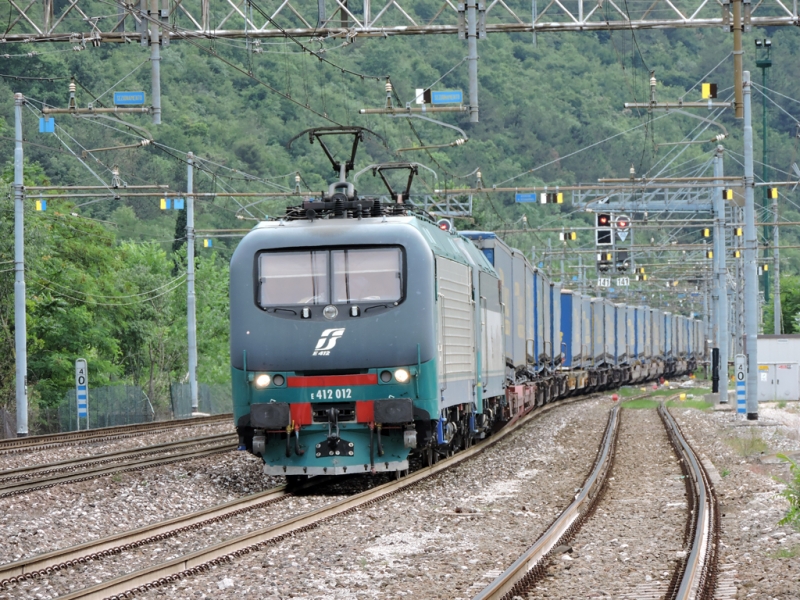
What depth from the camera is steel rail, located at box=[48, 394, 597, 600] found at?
860 cm

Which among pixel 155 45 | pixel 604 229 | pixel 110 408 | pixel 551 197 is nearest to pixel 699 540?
pixel 155 45

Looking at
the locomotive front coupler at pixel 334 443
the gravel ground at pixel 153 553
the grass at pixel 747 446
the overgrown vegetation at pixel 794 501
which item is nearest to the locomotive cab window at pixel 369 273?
the locomotive front coupler at pixel 334 443

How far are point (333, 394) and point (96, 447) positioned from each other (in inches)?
461

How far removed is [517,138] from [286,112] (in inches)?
1154

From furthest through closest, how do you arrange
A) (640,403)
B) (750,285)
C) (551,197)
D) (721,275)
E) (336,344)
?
(640,403), (721,275), (551,197), (750,285), (336,344)

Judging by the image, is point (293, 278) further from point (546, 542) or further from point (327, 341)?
point (546, 542)

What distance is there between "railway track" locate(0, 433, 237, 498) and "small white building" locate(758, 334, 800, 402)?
833 inches

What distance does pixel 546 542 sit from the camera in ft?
34.9

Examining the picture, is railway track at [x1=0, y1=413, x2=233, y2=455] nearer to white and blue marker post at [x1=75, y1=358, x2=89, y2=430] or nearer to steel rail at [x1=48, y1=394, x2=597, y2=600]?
white and blue marker post at [x1=75, y1=358, x2=89, y2=430]

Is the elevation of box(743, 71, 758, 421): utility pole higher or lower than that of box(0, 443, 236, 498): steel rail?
higher

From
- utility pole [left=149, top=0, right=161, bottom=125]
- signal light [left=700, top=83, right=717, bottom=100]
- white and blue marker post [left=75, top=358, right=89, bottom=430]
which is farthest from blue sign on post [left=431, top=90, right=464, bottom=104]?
white and blue marker post [left=75, top=358, right=89, bottom=430]

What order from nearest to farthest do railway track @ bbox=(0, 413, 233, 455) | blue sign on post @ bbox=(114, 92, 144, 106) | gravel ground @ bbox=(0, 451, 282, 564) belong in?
gravel ground @ bbox=(0, 451, 282, 564) → blue sign on post @ bbox=(114, 92, 144, 106) → railway track @ bbox=(0, 413, 233, 455)

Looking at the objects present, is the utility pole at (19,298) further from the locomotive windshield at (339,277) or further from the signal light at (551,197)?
the locomotive windshield at (339,277)

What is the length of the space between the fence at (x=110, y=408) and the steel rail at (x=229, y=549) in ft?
76.4
